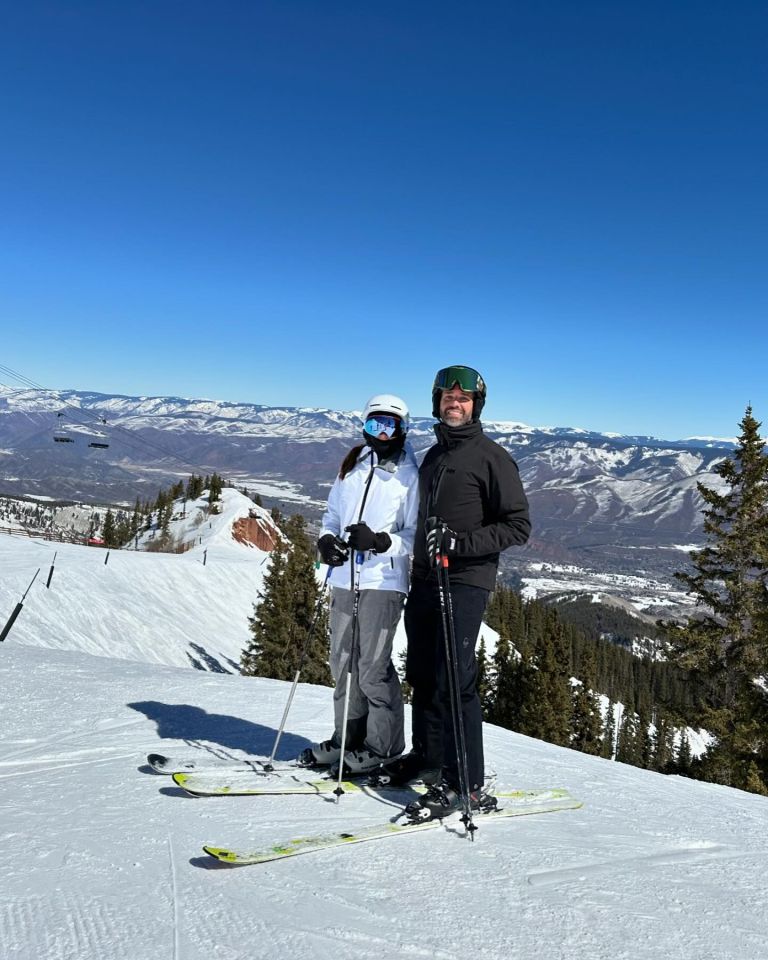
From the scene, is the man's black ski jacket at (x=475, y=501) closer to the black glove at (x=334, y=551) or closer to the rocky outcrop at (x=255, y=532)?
the black glove at (x=334, y=551)

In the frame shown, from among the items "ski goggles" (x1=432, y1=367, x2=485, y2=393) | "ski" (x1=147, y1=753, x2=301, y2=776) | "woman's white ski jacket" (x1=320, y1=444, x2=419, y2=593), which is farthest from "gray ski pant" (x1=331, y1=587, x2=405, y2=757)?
"ski goggles" (x1=432, y1=367, x2=485, y2=393)

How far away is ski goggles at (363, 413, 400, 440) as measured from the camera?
4.79 metres

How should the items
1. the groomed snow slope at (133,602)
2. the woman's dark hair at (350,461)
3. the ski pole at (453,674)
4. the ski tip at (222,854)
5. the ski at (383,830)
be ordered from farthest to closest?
1. the groomed snow slope at (133,602)
2. the woman's dark hair at (350,461)
3. the ski pole at (453,674)
4. the ski at (383,830)
5. the ski tip at (222,854)

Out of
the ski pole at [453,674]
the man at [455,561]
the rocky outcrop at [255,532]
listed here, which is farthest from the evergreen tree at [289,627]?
the rocky outcrop at [255,532]

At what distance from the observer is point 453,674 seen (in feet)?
14.1

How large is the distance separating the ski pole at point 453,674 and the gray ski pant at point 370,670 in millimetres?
491

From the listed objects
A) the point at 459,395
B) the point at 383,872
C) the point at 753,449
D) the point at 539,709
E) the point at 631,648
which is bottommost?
the point at 631,648

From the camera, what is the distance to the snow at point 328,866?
2.82m

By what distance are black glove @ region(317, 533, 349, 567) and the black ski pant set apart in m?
0.59

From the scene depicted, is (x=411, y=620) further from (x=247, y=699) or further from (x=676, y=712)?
(x=676, y=712)

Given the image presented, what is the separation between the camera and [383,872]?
3457 millimetres

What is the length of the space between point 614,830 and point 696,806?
59.8 inches

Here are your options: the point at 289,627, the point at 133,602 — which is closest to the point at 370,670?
the point at 289,627

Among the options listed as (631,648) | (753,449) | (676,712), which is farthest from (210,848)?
(631,648)
